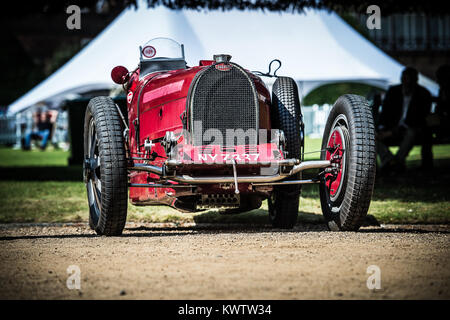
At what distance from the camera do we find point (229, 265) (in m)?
4.69

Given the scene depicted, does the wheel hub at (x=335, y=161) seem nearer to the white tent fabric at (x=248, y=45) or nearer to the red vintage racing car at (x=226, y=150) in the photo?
the red vintage racing car at (x=226, y=150)

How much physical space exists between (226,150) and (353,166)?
1075 millimetres

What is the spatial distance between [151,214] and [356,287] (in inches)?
201

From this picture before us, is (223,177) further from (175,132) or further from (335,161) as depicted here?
(335,161)

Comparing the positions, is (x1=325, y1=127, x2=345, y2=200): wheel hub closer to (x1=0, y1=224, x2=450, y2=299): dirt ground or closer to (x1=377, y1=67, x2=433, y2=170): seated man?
(x1=0, y1=224, x2=450, y2=299): dirt ground

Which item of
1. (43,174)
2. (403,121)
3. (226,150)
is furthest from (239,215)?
(43,174)

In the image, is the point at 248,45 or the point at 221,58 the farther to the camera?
the point at 248,45

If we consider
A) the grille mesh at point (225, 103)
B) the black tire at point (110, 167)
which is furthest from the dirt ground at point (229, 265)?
the grille mesh at point (225, 103)

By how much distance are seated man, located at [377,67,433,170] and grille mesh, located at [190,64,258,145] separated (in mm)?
6257

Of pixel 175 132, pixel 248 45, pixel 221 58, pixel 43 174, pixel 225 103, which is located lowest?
pixel 43 174

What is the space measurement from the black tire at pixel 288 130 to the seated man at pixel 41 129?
73.9 feet

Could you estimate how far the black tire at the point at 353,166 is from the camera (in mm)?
6113

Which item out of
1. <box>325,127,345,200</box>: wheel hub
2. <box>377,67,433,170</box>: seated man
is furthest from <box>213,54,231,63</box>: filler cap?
<box>377,67,433,170</box>: seated man
